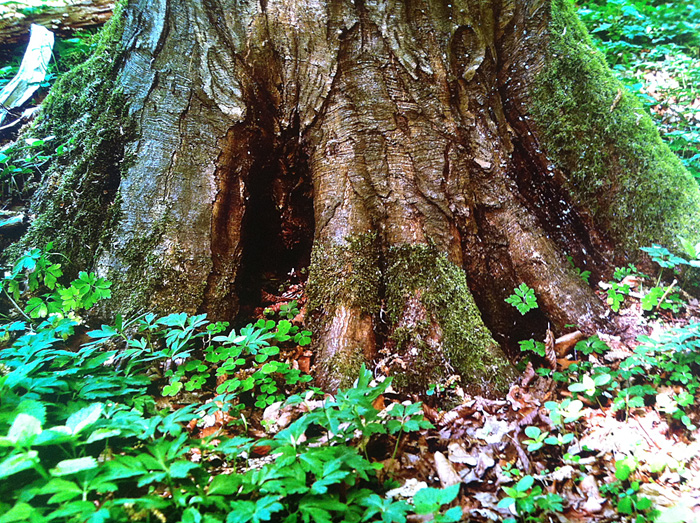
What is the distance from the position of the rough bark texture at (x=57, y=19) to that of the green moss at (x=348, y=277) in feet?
16.2

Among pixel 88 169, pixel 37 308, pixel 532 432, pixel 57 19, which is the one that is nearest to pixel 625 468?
pixel 532 432

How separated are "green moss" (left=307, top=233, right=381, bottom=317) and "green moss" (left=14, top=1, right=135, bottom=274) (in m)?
1.32

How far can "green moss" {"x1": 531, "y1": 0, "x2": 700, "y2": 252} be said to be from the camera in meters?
2.21

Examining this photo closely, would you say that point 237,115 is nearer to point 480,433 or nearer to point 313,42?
point 313,42

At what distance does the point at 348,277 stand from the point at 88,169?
1838mm

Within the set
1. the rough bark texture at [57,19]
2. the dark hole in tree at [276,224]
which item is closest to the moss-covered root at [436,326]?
the dark hole in tree at [276,224]

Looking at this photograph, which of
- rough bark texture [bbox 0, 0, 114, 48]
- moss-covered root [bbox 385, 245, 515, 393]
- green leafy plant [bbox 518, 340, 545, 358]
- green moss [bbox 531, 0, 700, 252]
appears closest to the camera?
moss-covered root [bbox 385, 245, 515, 393]

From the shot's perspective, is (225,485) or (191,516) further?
(225,485)

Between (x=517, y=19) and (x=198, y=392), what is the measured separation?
10.4 ft

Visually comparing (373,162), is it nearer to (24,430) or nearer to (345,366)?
(345,366)

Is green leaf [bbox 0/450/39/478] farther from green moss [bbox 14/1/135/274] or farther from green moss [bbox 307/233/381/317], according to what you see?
green moss [bbox 14/1/135/274]

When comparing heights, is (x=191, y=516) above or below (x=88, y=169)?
below

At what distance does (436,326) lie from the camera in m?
2.02

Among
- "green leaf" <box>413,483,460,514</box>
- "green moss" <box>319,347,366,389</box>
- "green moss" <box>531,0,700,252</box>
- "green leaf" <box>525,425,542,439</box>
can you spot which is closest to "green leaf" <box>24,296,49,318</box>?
"green moss" <box>319,347,366,389</box>
